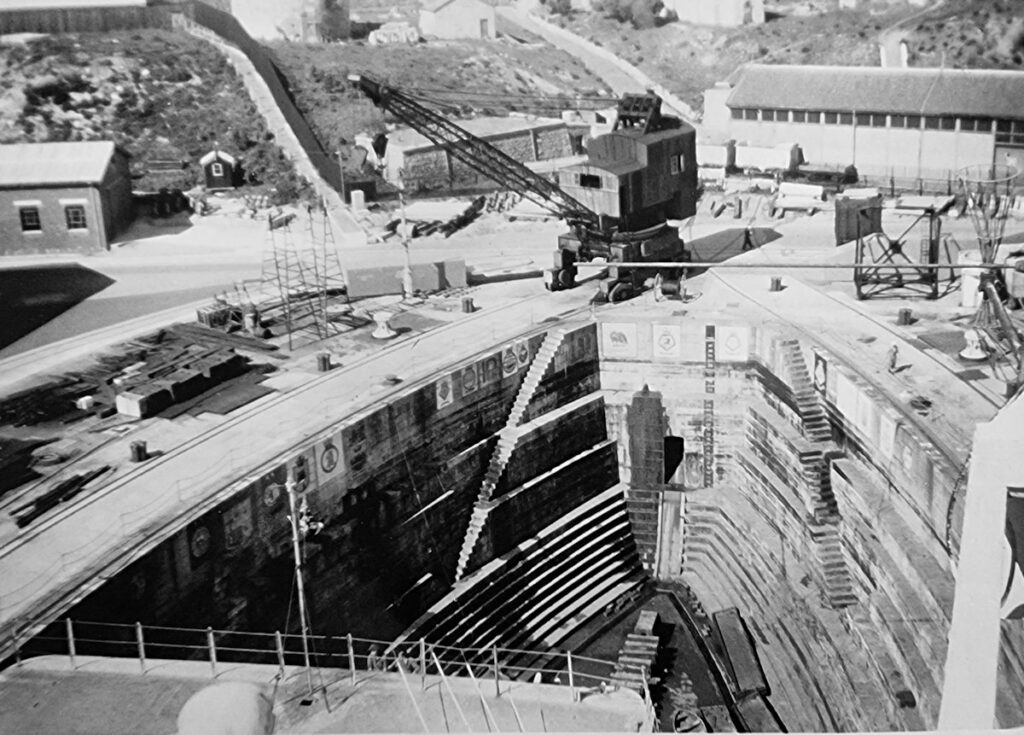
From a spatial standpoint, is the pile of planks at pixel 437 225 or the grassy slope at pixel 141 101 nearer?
the grassy slope at pixel 141 101

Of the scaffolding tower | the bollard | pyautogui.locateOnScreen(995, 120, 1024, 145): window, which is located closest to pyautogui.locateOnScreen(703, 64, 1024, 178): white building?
pyautogui.locateOnScreen(995, 120, 1024, 145): window

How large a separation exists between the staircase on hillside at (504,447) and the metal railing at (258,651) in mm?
4817

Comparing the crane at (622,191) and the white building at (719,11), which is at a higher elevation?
the white building at (719,11)

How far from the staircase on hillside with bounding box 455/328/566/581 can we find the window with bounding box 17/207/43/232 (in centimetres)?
2608

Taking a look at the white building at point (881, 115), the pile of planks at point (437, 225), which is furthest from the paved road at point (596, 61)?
the pile of planks at point (437, 225)

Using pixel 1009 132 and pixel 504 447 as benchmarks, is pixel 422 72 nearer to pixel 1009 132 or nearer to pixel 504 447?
pixel 1009 132

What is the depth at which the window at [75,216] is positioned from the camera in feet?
196

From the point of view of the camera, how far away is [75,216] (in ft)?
197

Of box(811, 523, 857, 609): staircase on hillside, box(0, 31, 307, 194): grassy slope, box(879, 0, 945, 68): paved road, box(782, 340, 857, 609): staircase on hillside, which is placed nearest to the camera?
box(811, 523, 857, 609): staircase on hillside

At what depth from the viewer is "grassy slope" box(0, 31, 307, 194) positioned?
220 feet

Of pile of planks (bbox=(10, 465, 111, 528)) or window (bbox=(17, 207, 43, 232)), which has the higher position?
window (bbox=(17, 207, 43, 232))

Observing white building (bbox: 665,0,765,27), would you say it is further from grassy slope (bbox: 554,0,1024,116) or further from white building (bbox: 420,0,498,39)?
white building (bbox: 420,0,498,39)

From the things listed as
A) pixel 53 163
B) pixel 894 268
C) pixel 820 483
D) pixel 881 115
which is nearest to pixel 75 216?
pixel 53 163

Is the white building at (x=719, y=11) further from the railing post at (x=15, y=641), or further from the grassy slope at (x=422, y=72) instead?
the railing post at (x=15, y=641)
